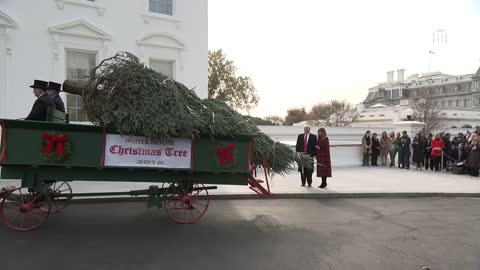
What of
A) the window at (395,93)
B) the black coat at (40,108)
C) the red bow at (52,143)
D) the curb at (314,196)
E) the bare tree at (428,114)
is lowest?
the curb at (314,196)

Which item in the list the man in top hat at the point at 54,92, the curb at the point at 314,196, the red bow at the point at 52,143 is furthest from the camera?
the curb at the point at 314,196

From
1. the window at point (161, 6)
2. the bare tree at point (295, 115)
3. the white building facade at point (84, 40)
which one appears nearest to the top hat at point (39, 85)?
the white building facade at point (84, 40)

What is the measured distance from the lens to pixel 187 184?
23.7ft

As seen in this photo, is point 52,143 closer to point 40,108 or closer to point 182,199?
point 40,108

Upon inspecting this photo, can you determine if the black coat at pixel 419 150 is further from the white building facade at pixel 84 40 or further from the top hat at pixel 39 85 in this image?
the top hat at pixel 39 85

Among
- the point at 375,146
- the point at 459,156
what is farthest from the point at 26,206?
the point at 459,156

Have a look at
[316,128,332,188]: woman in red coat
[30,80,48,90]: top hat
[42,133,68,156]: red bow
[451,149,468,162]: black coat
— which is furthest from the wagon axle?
[451,149,468,162]: black coat

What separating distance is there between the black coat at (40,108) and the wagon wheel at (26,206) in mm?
1201

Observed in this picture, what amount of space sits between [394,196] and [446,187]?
2.63 metres

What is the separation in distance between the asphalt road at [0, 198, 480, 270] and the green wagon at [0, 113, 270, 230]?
48 cm

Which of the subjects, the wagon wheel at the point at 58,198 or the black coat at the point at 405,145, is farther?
the black coat at the point at 405,145

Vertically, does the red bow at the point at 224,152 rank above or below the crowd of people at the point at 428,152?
above

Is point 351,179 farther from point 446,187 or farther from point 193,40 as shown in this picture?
point 193,40

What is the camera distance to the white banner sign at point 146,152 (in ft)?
21.4
